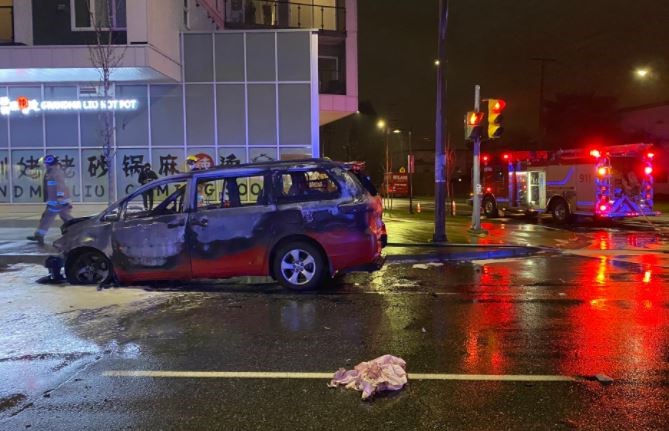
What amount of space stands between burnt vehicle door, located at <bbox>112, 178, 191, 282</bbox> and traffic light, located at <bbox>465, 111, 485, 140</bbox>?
856cm

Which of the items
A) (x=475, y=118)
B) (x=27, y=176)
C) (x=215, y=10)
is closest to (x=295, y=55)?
(x=215, y=10)

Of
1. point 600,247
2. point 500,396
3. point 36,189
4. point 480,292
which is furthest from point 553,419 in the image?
point 36,189

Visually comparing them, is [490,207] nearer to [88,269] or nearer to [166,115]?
[166,115]

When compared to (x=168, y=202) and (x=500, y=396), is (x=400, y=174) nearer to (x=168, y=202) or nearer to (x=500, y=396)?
(x=168, y=202)

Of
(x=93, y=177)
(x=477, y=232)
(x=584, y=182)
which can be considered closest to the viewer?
(x=477, y=232)

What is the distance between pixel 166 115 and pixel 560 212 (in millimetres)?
14233

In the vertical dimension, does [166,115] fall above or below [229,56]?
below

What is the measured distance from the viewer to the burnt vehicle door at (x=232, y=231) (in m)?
8.16

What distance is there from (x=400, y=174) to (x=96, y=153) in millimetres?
21621

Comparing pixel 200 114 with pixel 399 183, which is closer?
pixel 200 114

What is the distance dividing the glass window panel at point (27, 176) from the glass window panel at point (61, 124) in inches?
29.4

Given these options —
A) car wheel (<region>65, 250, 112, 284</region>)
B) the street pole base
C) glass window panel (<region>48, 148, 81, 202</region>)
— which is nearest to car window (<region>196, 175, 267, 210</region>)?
car wheel (<region>65, 250, 112, 284</region>)

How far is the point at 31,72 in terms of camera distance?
60.5 ft

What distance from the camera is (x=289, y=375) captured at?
16.0 feet
